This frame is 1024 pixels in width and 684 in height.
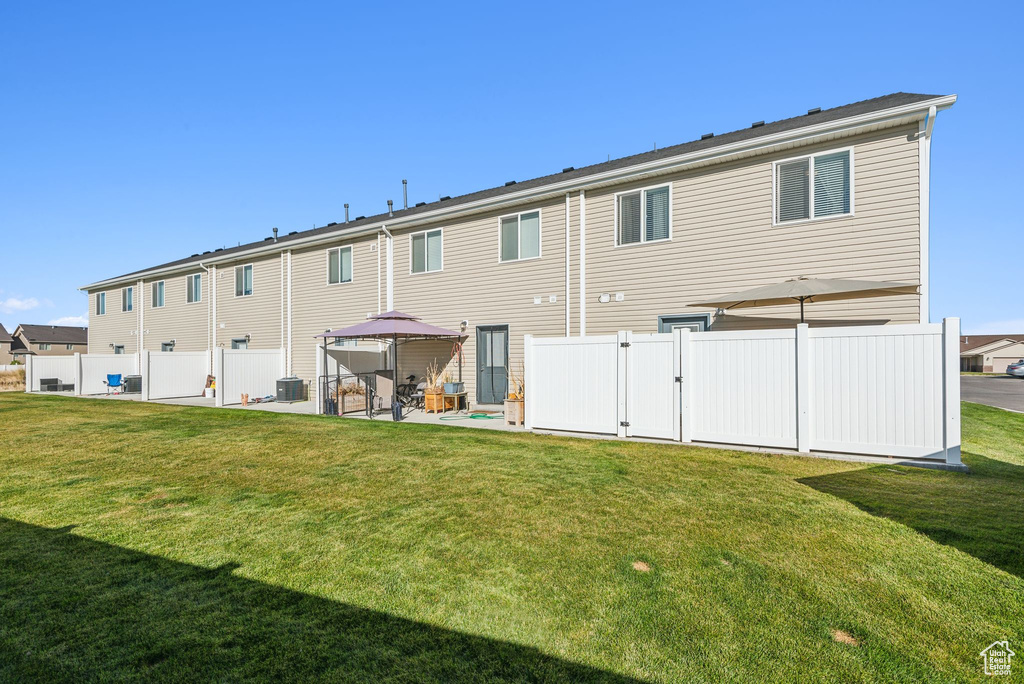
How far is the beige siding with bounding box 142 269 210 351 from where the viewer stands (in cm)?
1928

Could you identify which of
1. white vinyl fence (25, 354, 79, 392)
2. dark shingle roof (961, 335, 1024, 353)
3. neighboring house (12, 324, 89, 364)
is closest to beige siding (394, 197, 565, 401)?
white vinyl fence (25, 354, 79, 392)

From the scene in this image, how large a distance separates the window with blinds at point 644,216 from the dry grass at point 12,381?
27.4 m

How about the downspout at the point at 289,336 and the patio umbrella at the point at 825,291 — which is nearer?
the patio umbrella at the point at 825,291

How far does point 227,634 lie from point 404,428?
693 centimetres

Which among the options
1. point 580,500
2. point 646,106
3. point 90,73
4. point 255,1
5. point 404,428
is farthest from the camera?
point 646,106

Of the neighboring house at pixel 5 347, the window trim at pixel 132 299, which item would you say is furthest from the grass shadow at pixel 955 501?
the neighboring house at pixel 5 347

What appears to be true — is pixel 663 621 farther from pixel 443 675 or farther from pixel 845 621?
pixel 443 675

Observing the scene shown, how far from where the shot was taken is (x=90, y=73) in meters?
12.1

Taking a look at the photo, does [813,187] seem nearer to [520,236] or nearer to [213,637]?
[520,236]

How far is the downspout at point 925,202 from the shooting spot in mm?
7695

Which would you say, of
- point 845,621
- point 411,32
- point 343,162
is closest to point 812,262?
point 845,621

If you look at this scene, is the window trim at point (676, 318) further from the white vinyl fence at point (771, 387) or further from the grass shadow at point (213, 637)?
the grass shadow at point (213, 637)

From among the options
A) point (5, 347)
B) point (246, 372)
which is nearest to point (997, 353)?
point (246, 372)

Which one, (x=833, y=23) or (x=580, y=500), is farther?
(x=833, y=23)
